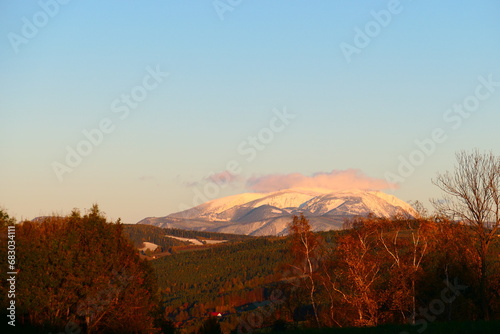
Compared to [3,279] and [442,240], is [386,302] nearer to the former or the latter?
[442,240]

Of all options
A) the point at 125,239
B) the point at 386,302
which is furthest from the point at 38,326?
the point at 386,302

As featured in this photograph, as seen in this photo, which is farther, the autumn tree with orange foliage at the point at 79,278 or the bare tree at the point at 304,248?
the bare tree at the point at 304,248

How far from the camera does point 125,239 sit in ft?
206

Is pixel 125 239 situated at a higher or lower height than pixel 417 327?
higher

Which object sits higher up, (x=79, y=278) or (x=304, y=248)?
(x=304, y=248)

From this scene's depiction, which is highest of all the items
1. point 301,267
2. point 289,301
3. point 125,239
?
point 125,239

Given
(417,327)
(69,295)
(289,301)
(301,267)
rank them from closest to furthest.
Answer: (417,327) < (69,295) < (301,267) < (289,301)

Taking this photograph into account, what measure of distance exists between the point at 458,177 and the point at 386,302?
1553cm

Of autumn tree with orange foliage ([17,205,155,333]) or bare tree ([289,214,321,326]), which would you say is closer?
autumn tree with orange foliage ([17,205,155,333])

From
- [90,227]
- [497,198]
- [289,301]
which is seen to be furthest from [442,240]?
[90,227]

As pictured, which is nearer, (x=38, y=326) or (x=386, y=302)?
(x=38, y=326)

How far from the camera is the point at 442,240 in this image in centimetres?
6394

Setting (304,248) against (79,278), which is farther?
(304,248)

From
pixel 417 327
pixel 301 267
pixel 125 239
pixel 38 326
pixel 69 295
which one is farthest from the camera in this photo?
pixel 301 267
